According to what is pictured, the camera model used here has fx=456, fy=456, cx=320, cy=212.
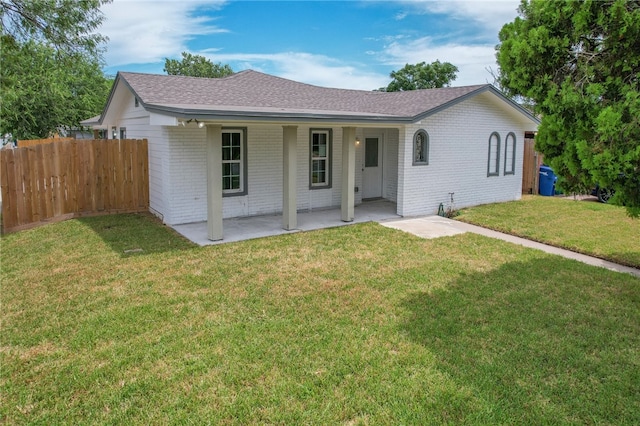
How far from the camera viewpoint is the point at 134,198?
11875 millimetres

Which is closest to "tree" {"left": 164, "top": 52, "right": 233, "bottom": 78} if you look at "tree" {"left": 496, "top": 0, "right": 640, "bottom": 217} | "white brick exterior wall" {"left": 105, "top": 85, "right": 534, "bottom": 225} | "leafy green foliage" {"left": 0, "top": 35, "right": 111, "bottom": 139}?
"leafy green foliage" {"left": 0, "top": 35, "right": 111, "bottom": 139}

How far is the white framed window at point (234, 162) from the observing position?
11070 mm

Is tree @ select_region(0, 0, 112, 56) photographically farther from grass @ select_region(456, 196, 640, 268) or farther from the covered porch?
grass @ select_region(456, 196, 640, 268)

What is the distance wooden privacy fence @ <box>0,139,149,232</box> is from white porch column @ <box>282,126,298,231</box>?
4211 millimetres

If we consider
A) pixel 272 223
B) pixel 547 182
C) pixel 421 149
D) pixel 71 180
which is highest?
pixel 421 149

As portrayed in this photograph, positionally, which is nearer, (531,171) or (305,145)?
(305,145)

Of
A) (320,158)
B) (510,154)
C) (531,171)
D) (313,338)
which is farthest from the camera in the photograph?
(531,171)

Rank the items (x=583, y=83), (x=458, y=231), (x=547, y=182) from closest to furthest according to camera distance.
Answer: (x=583, y=83) < (x=458, y=231) < (x=547, y=182)

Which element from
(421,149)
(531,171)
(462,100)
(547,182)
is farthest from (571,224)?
(531,171)

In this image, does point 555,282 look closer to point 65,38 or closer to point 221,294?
point 221,294

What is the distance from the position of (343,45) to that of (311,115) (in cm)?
1616

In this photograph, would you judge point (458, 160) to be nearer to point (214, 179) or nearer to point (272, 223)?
point (272, 223)

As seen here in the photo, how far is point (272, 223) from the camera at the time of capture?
1084cm

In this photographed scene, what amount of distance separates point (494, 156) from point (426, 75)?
29.0 m
